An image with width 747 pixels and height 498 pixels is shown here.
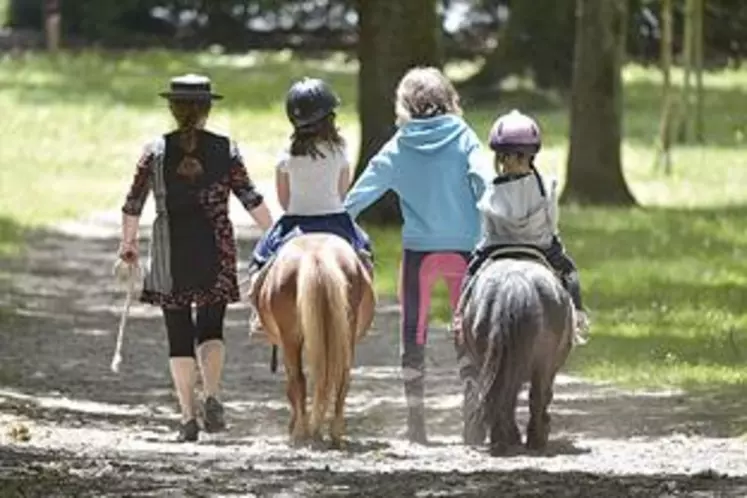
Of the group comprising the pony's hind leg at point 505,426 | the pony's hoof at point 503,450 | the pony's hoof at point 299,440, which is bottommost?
the pony's hoof at point 299,440

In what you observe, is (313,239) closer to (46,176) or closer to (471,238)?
(471,238)

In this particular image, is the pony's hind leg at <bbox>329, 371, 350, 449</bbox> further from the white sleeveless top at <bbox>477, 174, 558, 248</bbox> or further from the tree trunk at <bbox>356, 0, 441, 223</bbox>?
the tree trunk at <bbox>356, 0, 441, 223</bbox>

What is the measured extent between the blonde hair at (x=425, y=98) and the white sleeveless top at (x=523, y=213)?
0.97 meters

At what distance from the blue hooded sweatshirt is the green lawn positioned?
280cm

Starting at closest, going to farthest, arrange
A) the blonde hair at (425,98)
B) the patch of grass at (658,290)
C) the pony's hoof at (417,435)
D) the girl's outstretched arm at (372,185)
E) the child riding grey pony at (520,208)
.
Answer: the child riding grey pony at (520,208)
the blonde hair at (425,98)
the girl's outstretched arm at (372,185)
the pony's hoof at (417,435)
the patch of grass at (658,290)

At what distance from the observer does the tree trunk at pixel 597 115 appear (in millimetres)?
27922

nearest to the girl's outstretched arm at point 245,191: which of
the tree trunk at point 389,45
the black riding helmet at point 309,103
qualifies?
the black riding helmet at point 309,103

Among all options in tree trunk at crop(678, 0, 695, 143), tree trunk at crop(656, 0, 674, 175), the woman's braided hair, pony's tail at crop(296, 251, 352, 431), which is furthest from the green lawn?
the woman's braided hair

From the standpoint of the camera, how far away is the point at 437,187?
506 inches

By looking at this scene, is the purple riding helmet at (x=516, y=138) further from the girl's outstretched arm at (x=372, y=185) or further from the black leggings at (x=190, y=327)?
the black leggings at (x=190, y=327)

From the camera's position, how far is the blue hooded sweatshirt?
12.9 metres

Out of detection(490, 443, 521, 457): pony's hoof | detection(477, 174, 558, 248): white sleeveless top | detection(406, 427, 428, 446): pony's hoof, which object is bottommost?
detection(406, 427, 428, 446): pony's hoof

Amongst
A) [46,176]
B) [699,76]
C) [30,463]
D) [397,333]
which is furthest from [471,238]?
[699,76]

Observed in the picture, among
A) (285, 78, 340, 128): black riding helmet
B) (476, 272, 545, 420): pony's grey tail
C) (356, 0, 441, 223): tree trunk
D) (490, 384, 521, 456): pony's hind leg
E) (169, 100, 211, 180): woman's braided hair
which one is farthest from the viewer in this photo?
(356, 0, 441, 223): tree trunk
